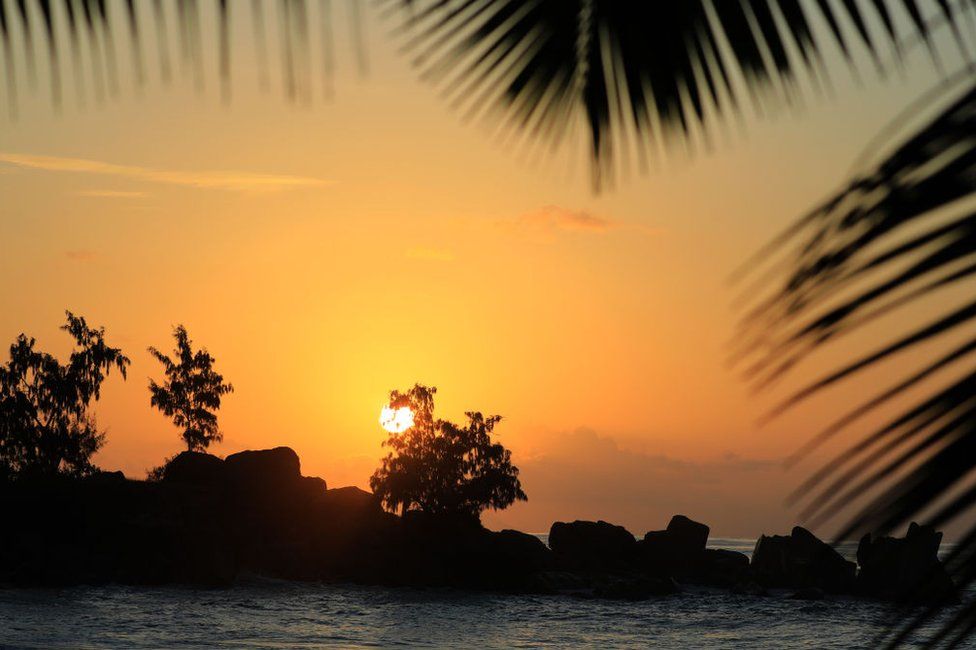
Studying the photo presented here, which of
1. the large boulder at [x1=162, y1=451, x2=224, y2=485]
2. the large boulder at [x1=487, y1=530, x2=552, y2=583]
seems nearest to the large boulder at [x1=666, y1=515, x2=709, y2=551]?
the large boulder at [x1=487, y1=530, x2=552, y2=583]

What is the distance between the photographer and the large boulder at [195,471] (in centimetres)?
5612

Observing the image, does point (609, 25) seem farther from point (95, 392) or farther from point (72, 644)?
point (95, 392)

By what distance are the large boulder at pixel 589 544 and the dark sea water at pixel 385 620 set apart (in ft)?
9.70

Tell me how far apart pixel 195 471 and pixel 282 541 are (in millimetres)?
7810

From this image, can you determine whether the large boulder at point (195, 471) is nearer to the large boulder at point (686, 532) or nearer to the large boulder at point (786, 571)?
the large boulder at point (686, 532)

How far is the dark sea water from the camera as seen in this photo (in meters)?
50.9

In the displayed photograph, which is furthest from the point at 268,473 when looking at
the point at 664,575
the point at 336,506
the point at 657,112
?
the point at 657,112

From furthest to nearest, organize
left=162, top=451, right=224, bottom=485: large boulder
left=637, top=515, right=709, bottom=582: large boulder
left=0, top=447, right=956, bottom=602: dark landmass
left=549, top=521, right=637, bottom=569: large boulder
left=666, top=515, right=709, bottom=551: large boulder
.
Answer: left=666, top=515, right=709, bottom=551: large boulder
left=637, top=515, right=709, bottom=582: large boulder
left=549, top=521, right=637, bottom=569: large boulder
left=162, top=451, right=224, bottom=485: large boulder
left=0, top=447, right=956, bottom=602: dark landmass

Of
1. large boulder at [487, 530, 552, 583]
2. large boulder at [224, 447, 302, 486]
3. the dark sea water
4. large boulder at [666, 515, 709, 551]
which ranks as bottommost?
the dark sea water

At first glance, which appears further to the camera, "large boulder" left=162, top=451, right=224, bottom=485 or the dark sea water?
"large boulder" left=162, top=451, right=224, bottom=485

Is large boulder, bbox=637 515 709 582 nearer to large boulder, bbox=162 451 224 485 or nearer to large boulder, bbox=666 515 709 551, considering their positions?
large boulder, bbox=666 515 709 551

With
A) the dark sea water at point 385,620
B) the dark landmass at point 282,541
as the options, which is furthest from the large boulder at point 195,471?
the dark sea water at point 385,620

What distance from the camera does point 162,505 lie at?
53406 millimetres

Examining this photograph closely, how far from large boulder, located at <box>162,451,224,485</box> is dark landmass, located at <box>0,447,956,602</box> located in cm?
5
